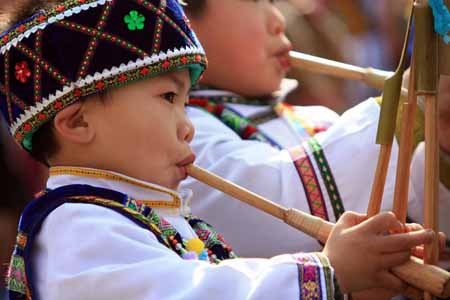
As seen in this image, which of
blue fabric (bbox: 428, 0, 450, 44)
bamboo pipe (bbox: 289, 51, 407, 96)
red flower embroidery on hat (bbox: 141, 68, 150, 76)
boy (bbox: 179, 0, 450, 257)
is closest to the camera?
blue fabric (bbox: 428, 0, 450, 44)

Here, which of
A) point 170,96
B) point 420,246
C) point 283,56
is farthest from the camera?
point 283,56

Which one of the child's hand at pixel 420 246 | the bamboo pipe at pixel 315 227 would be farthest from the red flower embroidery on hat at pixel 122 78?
the child's hand at pixel 420 246

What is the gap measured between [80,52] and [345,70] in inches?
39.6

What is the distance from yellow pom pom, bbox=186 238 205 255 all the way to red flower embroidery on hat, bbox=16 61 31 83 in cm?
43

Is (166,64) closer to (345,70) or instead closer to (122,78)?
(122,78)

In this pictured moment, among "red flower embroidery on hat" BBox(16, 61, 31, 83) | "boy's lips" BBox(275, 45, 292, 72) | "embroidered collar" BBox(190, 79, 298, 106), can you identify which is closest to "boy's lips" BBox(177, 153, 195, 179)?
"red flower embroidery on hat" BBox(16, 61, 31, 83)

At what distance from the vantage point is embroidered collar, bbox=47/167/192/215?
6.41 ft

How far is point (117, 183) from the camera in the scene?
1965 mm

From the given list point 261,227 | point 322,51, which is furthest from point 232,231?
point 322,51

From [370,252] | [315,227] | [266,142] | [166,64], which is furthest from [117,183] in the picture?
A: [266,142]

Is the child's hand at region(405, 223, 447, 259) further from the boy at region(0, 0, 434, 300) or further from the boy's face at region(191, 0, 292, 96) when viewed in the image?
the boy's face at region(191, 0, 292, 96)

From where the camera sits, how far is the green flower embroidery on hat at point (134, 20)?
1.94 metres

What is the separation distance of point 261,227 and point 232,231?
7 centimetres

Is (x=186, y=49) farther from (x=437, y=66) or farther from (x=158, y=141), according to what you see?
(x=437, y=66)
